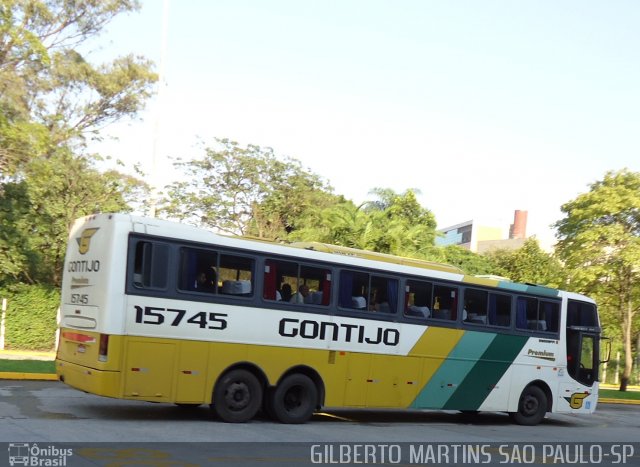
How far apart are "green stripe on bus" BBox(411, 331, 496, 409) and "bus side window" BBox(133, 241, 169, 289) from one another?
19.5 ft

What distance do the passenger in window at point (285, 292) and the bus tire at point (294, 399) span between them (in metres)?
1.34

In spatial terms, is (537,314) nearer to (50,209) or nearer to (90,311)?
(90,311)

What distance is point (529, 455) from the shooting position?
12.3 metres

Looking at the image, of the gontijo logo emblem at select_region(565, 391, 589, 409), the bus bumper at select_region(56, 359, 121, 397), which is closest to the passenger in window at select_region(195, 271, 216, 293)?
the bus bumper at select_region(56, 359, 121, 397)

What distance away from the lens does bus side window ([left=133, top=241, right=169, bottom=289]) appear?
12.1 metres

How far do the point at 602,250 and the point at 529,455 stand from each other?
1973 cm

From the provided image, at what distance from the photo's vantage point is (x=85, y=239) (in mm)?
12633

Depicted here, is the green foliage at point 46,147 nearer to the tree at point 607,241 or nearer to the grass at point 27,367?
the grass at point 27,367

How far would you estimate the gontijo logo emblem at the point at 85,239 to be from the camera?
12.5 meters

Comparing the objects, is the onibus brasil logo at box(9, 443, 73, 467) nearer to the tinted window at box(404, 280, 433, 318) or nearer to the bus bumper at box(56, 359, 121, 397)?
the bus bumper at box(56, 359, 121, 397)

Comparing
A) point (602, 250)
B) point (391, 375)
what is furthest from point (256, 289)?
point (602, 250)

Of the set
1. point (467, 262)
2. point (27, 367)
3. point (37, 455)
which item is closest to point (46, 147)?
point (27, 367)

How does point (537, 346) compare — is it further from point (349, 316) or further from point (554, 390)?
point (349, 316)

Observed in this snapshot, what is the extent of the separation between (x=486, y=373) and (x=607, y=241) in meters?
15.6
